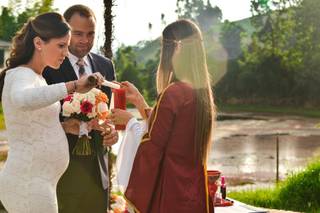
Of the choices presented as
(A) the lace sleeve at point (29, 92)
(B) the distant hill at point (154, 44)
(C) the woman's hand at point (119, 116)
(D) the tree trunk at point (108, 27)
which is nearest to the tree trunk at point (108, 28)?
(D) the tree trunk at point (108, 27)

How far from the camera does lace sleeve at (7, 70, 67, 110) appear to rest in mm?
3139

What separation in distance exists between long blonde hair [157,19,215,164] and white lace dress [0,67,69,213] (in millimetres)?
876

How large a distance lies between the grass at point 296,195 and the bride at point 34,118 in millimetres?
6264

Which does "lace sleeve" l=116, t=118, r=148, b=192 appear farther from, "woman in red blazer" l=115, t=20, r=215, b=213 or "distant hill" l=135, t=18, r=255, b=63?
"distant hill" l=135, t=18, r=255, b=63

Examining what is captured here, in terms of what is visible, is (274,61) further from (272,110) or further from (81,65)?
(81,65)

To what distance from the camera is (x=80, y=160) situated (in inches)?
177

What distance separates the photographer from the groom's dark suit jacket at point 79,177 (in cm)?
450

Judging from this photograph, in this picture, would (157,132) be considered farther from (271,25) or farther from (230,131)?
(271,25)

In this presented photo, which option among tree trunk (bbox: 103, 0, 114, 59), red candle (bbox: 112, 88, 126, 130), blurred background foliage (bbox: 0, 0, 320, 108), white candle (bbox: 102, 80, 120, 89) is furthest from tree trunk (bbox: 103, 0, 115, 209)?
blurred background foliage (bbox: 0, 0, 320, 108)

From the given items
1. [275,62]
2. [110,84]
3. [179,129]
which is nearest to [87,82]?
[110,84]

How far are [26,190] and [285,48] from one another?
4790 centimetres

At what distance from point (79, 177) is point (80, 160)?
127mm

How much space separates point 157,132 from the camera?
3947 millimetres

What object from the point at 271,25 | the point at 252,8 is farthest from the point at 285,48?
the point at 252,8
